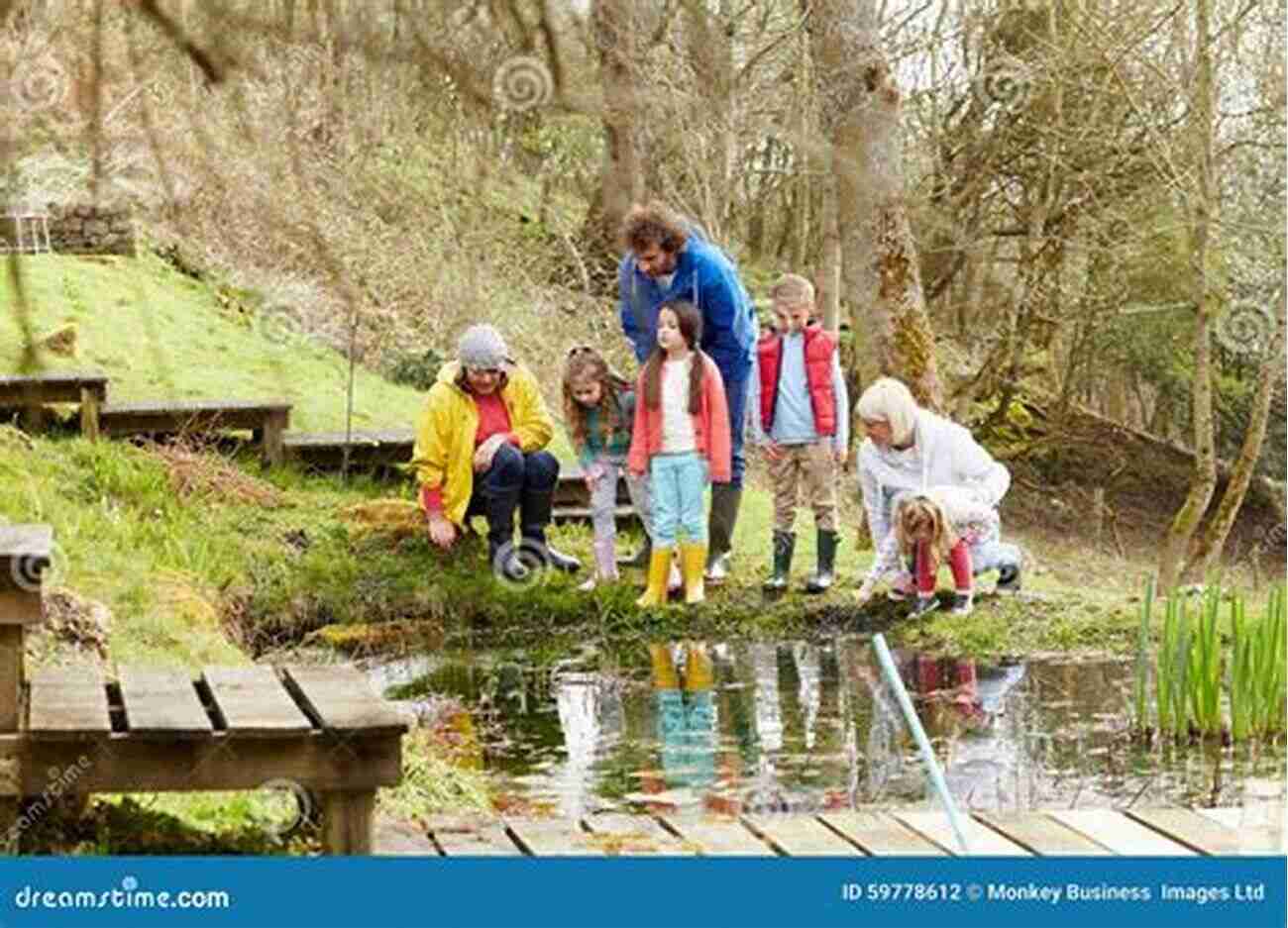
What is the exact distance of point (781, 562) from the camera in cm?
571

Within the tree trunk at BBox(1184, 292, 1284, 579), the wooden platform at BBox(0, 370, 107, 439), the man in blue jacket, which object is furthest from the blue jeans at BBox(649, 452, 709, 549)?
the tree trunk at BBox(1184, 292, 1284, 579)

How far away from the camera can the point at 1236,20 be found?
26.1 feet

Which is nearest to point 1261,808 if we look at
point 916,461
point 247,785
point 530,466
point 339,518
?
point 247,785

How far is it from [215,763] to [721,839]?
541 millimetres

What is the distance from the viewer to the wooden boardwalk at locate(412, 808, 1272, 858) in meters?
3.02

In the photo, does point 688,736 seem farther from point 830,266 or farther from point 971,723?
point 830,266

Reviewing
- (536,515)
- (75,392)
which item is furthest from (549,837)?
(75,392)

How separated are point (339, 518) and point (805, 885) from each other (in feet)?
11.0

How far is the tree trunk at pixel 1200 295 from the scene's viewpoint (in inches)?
318

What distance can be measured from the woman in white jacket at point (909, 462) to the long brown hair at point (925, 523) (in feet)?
0.17

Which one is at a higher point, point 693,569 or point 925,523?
point 925,523

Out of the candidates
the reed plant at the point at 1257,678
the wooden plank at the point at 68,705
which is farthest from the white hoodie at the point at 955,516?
the wooden plank at the point at 68,705

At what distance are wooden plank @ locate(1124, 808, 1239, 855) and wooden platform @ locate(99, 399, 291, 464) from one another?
350 cm

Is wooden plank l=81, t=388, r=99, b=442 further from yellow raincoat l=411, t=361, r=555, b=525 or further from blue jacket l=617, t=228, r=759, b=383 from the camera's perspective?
blue jacket l=617, t=228, r=759, b=383
